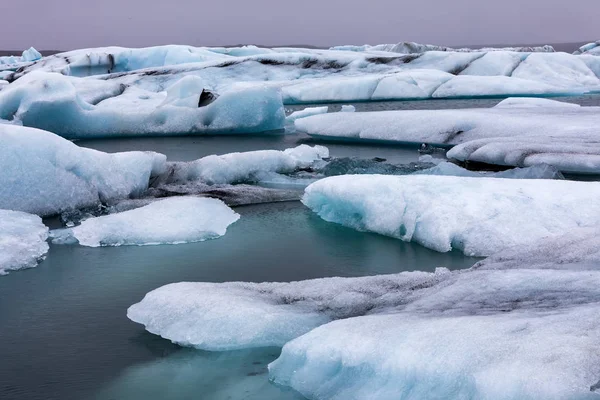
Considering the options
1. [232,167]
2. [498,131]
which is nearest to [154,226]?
[232,167]

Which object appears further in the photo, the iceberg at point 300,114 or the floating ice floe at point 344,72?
the floating ice floe at point 344,72

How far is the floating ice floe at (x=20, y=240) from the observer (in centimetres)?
426

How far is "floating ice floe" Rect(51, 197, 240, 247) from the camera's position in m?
4.74

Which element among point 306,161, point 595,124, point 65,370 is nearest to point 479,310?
point 65,370

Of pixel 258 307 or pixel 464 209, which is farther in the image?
pixel 464 209

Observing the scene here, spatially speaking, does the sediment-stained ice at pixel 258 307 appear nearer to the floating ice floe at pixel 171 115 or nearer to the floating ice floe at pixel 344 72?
the floating ice floe at pixel 171 115

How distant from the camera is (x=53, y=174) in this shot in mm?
5484

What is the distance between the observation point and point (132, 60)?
72.6 feet

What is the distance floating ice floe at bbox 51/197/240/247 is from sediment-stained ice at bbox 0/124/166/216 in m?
0.59

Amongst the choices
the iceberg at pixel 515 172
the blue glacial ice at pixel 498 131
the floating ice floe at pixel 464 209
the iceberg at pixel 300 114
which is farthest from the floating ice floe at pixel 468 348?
the iceberg at pixel 300 114

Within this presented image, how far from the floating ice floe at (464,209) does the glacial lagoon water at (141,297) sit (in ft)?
0.43

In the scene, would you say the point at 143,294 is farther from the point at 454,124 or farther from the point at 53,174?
the point at 454,124

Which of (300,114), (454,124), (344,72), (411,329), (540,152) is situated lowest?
(344,72)

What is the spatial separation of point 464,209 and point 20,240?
289cm
